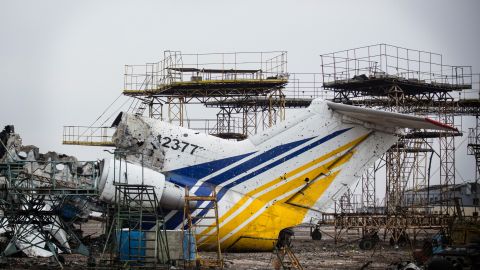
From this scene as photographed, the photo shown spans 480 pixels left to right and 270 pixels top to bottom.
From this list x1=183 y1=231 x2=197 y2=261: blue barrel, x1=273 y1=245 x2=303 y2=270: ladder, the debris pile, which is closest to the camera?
x1=183 y1=231 x2=197 y2=261: blue barrel

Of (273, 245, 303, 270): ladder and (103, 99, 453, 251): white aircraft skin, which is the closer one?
(103, 99, 453, 251): white aircraft skin

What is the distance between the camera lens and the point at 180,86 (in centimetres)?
4900

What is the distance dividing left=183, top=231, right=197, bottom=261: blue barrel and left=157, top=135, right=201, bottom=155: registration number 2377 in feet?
7.70

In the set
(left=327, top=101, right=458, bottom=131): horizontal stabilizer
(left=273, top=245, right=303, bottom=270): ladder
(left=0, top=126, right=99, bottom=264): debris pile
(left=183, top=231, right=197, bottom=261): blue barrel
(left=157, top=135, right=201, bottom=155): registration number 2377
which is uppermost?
(left=327, top=101, right=458, bottom=131): horizontal stabilizer

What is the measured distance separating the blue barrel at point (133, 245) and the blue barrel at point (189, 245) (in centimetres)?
133

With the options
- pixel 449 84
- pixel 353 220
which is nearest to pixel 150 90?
pixel 353 220

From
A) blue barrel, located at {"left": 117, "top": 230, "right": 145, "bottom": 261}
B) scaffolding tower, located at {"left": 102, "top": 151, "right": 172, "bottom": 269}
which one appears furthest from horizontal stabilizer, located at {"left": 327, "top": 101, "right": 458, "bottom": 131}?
blue barrel, located at {"left": 117, "top": 230, "right": 145, "bottom": 261}

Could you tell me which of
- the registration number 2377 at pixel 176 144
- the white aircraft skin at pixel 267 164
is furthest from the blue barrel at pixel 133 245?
the registration number 2377 at pixel 176 144

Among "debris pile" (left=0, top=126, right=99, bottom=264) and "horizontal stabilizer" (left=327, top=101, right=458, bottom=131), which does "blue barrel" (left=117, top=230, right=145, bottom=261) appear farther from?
"horizontal stabilizer" (left=327, top=101, right=458, bottom=131)

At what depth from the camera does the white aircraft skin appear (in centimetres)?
2173

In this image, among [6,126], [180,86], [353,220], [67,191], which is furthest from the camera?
[180,86]

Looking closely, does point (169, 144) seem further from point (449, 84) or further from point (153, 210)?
point (449, 84)

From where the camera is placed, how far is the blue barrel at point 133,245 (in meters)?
22.3

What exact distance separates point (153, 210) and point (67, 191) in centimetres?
341
